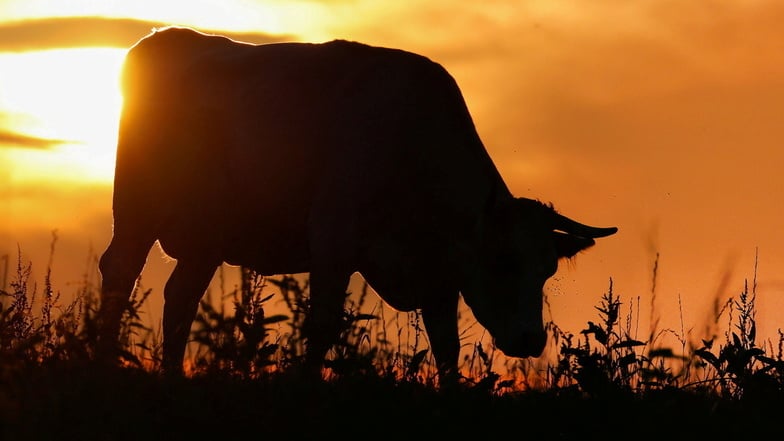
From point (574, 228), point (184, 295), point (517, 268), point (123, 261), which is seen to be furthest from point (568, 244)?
point (123, 261)

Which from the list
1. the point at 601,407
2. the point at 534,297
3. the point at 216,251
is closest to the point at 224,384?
the point at 601,407

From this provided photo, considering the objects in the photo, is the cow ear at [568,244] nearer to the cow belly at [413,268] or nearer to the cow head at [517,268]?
the cow head at [517,268]

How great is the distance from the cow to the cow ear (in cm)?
1

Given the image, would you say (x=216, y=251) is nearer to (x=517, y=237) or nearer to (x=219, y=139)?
(x=219, y=139)

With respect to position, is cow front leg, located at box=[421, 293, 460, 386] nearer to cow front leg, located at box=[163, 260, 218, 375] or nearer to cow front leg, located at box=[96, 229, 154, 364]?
cow front leg, located at box=[163, 260, 218, 375]

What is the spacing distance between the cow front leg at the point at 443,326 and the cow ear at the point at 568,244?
1015 mm

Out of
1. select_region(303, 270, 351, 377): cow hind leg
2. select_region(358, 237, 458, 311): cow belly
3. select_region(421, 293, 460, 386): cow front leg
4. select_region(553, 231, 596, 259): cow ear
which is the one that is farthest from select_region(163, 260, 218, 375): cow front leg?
select_region(553, 231, 596, 259): cow ear

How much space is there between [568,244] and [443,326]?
131 centimetres

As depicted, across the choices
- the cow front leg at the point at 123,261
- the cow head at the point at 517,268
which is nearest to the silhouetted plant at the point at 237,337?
the cow head at the point at 517,268

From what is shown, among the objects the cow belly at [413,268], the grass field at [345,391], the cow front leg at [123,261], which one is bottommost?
the grass field at [345,391]

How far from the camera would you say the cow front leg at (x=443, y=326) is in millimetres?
9844

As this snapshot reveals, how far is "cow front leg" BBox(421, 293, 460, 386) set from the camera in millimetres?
9844

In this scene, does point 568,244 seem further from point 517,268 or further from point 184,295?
point 184,295

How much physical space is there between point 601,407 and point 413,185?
3.25 m
